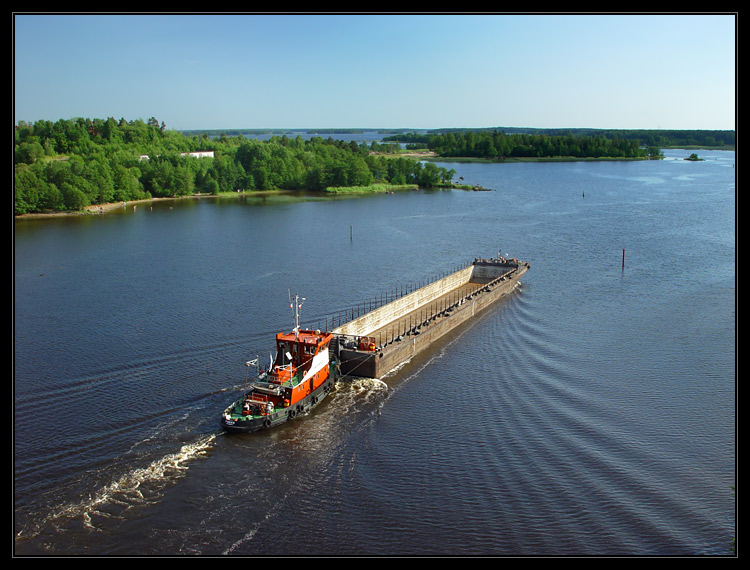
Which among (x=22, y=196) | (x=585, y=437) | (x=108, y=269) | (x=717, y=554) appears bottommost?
(x=717, y=554)

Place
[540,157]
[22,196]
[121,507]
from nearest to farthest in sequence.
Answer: [121,507], [22,196], [540,157]

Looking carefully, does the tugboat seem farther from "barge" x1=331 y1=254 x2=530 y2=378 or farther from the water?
"barge" x1=331 y1=254 x2=530 y2=378

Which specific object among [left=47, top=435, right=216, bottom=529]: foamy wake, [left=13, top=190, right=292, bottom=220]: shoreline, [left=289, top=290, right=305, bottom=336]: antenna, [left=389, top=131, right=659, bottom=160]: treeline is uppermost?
[left=389, top=131, right=659, bottom=160]: treeline

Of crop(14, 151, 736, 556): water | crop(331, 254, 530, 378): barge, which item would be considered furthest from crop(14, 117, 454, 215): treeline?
crop(331, 254, 530, 378): barge

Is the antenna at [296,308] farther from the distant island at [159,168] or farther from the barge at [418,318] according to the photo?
the distant island at [159,168]

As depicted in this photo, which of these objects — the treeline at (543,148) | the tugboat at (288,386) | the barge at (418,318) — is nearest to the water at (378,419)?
the tugboat at (288,386)

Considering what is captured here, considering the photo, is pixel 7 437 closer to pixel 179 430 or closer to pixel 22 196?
pixel 179 430

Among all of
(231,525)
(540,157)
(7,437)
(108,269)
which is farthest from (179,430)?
(540,157)

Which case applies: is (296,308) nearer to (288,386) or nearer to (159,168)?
(288,386)
